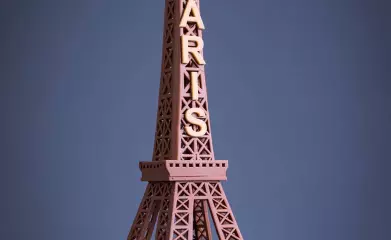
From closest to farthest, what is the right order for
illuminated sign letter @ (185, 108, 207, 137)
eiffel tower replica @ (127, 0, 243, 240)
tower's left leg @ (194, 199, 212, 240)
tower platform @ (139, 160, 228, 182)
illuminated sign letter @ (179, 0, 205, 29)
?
1. tower platform @ (139, 160, 228, 182)
2. eiffel tower replica @ (127, 0, 243, 240)
3. illuminated sign letter @ (185, 108, 207, 137)
4. illuminated sign letter @ (179, 0, 205, 29)
5. tower's left leg @ (194, 199, 212, 240)

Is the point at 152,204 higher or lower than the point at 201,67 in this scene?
lower

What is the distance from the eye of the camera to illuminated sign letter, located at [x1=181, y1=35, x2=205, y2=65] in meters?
14.3

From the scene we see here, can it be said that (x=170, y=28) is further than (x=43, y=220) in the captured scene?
No

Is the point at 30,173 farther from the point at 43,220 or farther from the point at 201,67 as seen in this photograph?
the point at 201,67

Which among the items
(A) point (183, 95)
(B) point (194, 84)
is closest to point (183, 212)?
(A) point (183, 95)

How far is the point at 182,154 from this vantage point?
46.7 ft

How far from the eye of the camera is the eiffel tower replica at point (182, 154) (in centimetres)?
1415

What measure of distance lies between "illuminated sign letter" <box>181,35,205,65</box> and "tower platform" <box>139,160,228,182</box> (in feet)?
4.80

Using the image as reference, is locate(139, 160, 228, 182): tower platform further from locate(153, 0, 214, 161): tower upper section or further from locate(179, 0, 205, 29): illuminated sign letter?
locate(179, 0, 205, 29): illuminated sign letter

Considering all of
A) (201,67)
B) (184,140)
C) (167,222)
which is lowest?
(167,222)

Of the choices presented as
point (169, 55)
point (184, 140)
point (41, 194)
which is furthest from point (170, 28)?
point (41, 194)

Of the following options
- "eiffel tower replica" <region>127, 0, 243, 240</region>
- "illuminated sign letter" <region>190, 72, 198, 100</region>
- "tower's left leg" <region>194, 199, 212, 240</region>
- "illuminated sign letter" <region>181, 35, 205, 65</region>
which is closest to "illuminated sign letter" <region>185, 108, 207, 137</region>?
"eiffel tower replica" <region>127, 0, 243, 240</region>

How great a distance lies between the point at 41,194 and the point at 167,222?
Answer: 2.99 m

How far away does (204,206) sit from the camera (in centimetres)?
Result: 1457
